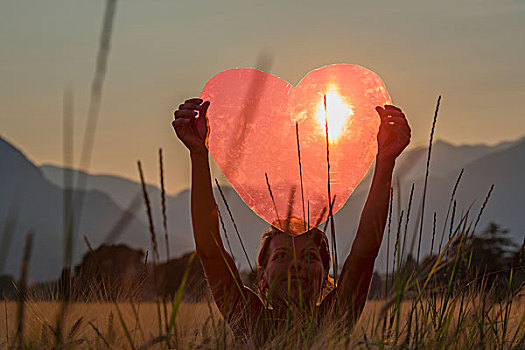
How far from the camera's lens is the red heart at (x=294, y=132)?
2287 mm

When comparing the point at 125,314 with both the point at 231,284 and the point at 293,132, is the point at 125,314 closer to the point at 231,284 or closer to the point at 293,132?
the point at 231,284

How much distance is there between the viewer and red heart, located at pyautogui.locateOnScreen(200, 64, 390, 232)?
2287 mm

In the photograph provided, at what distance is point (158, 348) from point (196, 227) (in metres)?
0.53

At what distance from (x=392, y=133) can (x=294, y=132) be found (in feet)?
1.31

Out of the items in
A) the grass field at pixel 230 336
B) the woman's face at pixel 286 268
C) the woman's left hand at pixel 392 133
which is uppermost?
the woman's left hand at pixel 392 133

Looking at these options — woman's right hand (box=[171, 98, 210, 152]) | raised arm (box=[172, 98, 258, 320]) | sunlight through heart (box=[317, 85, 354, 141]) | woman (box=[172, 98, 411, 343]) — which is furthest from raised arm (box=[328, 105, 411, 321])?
woman's right hand (box=[171, 98, 210, 152])

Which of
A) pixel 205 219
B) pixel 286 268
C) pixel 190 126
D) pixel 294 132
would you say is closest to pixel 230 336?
pixel 205 219

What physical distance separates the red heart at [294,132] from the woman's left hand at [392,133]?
4 centimetres

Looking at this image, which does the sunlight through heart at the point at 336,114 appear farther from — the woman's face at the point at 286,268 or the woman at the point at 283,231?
the woman's face at the point at 286,268

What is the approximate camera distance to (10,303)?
2.28m

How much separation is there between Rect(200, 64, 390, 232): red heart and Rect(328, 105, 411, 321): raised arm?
0.26 feet

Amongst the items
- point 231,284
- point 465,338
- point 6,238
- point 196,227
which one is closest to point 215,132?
point 196,227

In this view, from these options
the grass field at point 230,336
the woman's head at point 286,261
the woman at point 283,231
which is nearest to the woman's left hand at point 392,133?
the woman at point 283,231

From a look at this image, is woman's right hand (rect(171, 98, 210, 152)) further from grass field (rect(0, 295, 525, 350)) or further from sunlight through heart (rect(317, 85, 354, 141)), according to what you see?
grass field (rect(0, 295, 525, 350))
